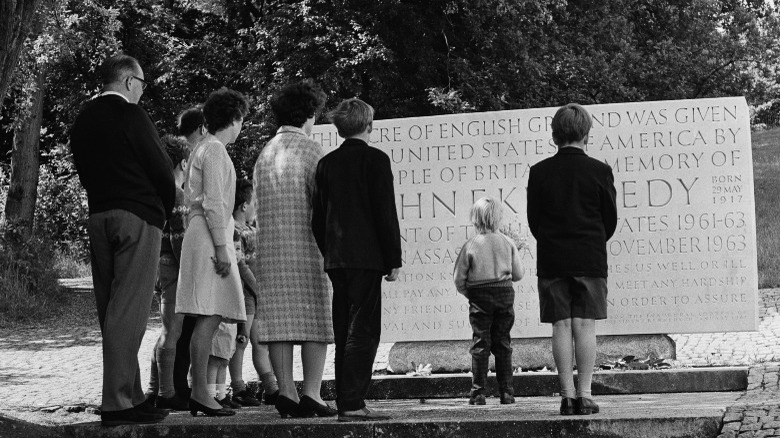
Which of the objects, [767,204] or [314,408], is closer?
[314,408]

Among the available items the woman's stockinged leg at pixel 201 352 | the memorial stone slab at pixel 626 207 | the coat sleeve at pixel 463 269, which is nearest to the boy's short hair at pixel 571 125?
the coat sleeve at pixel 463 269

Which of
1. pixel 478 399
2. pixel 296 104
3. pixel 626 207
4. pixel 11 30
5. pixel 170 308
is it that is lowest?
pixel 478 399

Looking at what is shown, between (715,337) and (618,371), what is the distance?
387 centimetres

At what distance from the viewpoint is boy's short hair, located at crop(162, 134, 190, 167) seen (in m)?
8.34

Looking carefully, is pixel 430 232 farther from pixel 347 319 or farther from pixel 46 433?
pixel 46 433

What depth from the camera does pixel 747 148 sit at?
35.6ft

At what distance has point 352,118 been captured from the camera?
271 inches

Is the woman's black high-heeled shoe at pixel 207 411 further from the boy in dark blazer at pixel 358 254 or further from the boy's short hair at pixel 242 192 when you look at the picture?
the boy's short hair at pixel 242 192

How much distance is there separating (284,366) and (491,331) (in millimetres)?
2183

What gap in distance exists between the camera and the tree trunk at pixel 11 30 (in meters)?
7.52

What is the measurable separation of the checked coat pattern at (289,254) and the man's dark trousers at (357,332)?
0.30 metres

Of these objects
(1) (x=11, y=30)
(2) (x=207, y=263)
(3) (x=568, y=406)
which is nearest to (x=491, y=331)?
(3) (x=568, y=406)

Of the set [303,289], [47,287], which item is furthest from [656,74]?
[303,289]

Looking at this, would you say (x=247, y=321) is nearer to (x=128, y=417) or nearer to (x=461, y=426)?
(x=128, y=417)
